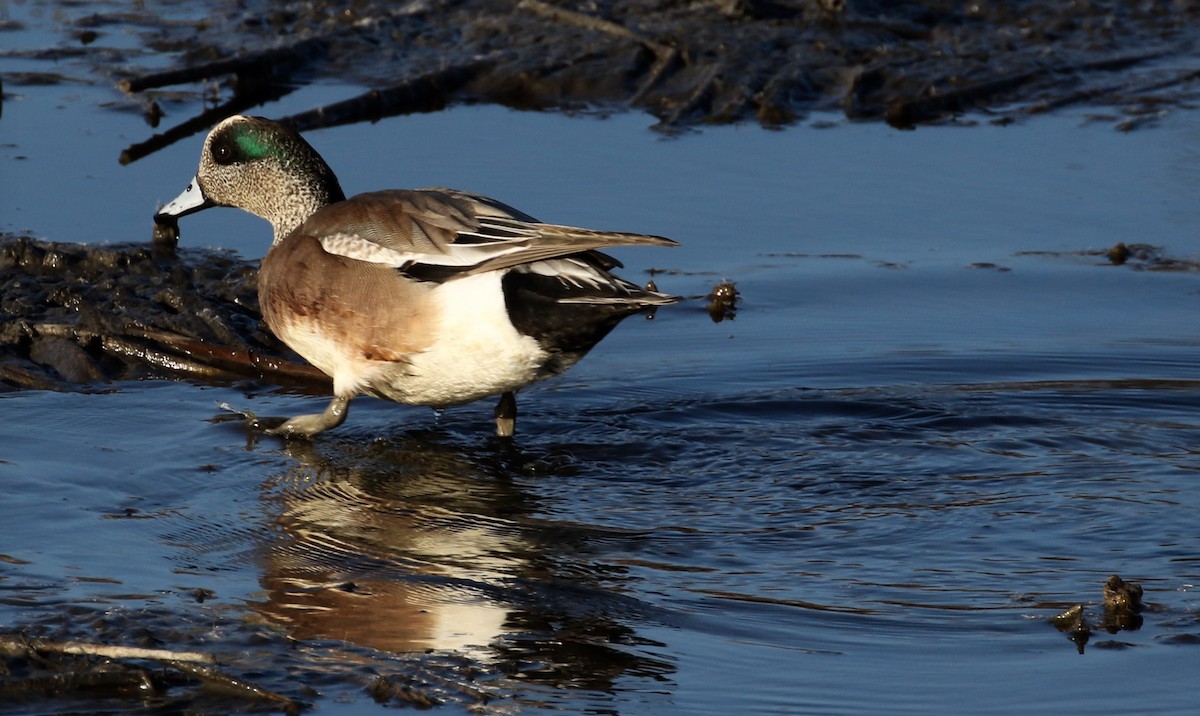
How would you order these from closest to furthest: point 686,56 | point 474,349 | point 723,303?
point 474,349, point 723,303, point 686,56

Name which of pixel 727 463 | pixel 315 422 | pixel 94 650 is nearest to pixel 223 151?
pixel 315 422

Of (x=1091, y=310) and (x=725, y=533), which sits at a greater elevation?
(x=1091, y=310)

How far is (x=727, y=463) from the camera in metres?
5.09

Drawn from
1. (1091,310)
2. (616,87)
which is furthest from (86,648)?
(616,87)

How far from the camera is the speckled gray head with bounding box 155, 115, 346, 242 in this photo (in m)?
5.85

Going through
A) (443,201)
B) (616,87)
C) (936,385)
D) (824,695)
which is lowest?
(824,695)

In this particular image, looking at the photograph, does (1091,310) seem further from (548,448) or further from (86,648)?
(86,648)

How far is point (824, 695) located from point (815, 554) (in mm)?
874

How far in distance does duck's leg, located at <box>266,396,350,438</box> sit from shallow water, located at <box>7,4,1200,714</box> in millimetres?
70

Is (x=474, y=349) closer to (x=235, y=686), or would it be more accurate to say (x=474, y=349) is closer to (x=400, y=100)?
(x=235, y=686)

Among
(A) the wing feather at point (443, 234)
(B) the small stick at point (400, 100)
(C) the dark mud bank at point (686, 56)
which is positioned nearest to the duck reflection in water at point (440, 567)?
(A) the wing feather at point (443, 234)

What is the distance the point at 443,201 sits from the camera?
16.8 ft

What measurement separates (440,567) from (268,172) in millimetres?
2122

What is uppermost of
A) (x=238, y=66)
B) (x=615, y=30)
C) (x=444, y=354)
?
(x=615, y=30)
